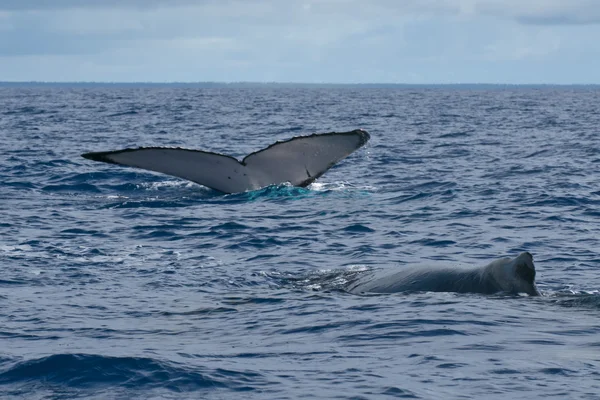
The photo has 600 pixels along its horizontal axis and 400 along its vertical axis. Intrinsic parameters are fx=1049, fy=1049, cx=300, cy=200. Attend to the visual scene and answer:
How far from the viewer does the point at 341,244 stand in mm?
14742

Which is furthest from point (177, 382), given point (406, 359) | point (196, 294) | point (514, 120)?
point (514, 120)

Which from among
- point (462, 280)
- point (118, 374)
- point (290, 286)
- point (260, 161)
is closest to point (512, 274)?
point (462, 280)

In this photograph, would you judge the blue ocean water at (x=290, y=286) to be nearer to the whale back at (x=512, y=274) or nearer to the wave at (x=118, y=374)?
the wave at (x=118, y=374)

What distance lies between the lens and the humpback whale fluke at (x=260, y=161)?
14281 millimetres

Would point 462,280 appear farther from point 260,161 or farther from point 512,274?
point 260,161

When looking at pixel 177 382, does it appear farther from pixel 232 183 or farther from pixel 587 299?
pixel 232 183

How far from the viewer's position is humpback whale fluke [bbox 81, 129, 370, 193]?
1428 cm

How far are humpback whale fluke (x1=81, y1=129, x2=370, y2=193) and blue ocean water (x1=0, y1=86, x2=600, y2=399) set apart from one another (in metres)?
0.75

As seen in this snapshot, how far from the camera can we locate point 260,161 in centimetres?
1562

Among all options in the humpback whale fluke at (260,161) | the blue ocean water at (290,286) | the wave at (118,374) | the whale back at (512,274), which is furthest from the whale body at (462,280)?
the humpback whale fluke at (260,161)

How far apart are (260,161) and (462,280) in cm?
616

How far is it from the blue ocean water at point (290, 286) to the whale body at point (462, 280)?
5.9 inches

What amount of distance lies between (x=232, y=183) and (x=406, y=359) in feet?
28.3

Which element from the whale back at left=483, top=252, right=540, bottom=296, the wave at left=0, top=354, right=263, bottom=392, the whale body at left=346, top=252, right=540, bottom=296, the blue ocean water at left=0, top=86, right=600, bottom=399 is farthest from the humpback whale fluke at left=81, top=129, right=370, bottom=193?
the wave at left=0, top=354, right=263, bottom=392
